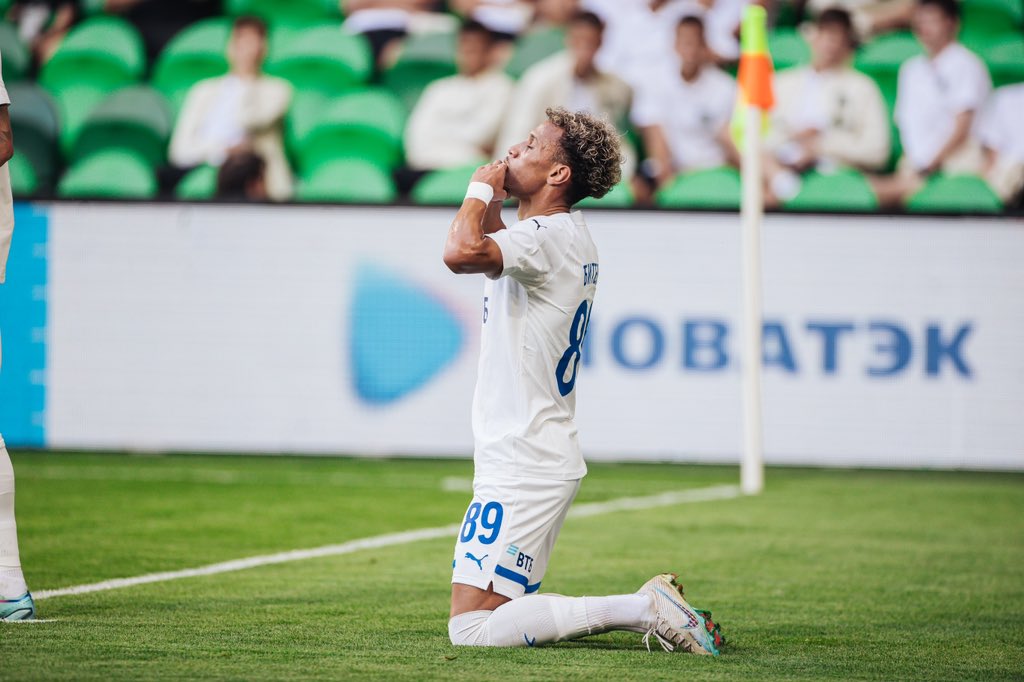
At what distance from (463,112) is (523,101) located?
0.61 meters

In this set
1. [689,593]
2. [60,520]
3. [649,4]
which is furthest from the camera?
[649,4]

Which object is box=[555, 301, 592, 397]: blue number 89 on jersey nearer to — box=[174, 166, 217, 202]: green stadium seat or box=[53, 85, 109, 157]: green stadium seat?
box=[174, 166, 217, 202]: green stadium seat

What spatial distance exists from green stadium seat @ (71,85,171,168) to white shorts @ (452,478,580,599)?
33.5ft

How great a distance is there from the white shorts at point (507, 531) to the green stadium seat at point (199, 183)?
30.3ft

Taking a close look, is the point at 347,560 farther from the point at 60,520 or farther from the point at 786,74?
the point at 786,74

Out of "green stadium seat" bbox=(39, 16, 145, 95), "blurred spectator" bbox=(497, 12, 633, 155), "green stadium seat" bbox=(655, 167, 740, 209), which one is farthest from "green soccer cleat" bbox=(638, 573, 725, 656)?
"green stadium seat" bbox=(39, 16, 145, 95)

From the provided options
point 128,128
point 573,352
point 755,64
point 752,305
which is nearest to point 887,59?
point 755,64

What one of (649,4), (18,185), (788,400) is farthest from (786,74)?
(18,185)

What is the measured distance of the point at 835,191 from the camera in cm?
1277

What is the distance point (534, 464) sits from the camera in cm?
470

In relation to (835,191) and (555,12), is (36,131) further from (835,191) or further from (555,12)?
(835,191)

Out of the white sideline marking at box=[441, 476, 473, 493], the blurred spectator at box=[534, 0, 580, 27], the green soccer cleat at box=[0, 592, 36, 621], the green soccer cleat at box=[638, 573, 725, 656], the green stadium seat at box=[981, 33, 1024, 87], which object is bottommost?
the white sideline marking at box=[441, 476, 473, 493]

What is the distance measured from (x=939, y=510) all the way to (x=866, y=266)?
2.73 metres

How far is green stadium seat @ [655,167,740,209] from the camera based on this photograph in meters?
12.8
